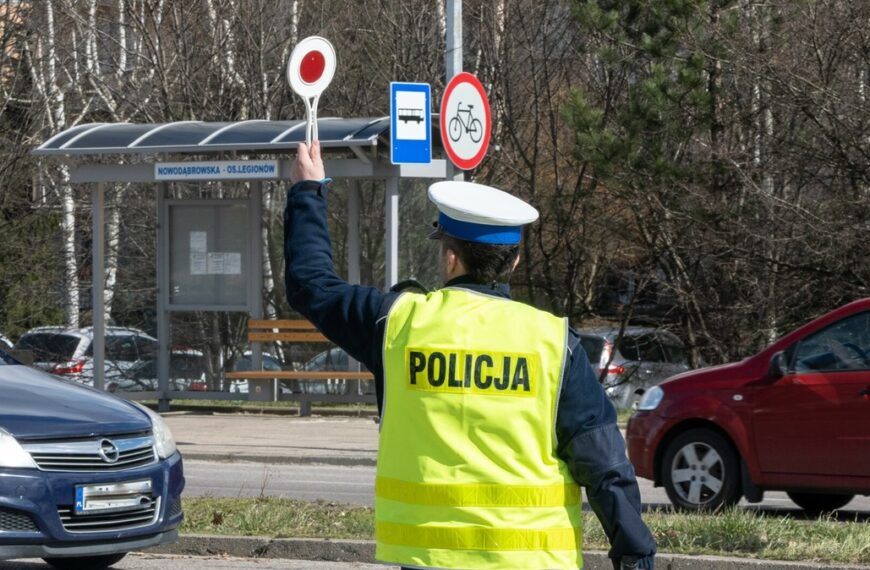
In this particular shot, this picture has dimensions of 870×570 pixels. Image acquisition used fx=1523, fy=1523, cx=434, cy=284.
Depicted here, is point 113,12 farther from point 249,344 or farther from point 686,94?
point 686,94

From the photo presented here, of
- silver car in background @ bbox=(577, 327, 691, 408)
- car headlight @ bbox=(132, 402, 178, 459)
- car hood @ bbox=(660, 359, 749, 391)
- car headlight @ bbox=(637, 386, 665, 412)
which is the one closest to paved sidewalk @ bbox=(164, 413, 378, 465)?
car headlight @ bbox=(637, 386, 665, 412)

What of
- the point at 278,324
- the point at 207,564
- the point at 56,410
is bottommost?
the point at 207,564

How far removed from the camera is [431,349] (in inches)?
131

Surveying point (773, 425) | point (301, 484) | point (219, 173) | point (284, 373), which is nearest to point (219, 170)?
point (219, 173)

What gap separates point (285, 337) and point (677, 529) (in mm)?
11676

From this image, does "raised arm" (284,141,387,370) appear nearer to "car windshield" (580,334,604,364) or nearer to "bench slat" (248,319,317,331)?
"bench slat" (248,319,317,331)

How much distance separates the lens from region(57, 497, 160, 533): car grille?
24.1ft

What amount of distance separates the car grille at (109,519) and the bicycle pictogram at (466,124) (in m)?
5.88

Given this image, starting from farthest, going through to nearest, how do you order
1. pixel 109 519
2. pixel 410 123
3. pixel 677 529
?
pixel 410 123 < pixel 677 529 < pixel 109 519

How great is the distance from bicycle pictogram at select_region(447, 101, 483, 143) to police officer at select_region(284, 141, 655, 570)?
376 inches

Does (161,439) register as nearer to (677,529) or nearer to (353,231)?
(677,529)

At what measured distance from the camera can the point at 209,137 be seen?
18328 millimetres

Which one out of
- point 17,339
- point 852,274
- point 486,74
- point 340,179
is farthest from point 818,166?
point 17,339

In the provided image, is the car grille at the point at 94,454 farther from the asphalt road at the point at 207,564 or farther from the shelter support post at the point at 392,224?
the shelter support post at the point at 392,224
